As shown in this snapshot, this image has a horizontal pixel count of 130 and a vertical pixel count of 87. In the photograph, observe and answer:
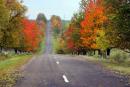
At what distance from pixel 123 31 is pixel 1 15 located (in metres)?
20.6

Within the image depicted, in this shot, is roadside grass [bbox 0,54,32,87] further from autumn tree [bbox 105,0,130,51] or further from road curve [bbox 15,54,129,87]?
autumn tree [bbox 105,0,130,51]

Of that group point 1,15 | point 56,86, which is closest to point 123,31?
point 56,86

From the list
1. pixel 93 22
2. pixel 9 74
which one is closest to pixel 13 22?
pixel 93 22

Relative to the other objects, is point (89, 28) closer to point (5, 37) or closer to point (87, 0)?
point (87, 0)

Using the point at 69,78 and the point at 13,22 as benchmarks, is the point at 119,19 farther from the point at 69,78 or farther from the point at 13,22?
the point at 13,22

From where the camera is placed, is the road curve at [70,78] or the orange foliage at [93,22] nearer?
the road curve at [70,78]

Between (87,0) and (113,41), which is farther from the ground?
(87,0)

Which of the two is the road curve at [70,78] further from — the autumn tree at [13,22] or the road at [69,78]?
the autumn tree at [13,22]

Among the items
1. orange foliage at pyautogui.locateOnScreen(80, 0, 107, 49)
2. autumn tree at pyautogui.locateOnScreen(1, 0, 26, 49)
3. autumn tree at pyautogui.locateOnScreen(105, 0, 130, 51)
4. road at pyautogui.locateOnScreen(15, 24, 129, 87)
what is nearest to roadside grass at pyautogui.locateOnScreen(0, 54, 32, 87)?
road at pyautogui.locateOnScreen(15, 24, 129, 87)

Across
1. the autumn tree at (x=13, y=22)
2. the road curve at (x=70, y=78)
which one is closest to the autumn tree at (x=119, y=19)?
the road curve at (x=70, y=78)

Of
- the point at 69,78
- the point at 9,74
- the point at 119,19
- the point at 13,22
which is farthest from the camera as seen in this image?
the point at 13,22

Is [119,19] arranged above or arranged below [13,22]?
above

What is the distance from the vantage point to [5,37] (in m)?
62.2

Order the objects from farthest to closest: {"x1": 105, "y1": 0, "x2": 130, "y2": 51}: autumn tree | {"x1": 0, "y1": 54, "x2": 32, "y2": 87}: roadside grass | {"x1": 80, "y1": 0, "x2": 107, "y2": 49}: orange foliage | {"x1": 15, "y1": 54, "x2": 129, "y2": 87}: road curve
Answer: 1. {"x1": 80, "y1": 0, "x2": 107, "y2": 49}: orange foliage
2. {"x1": 105, "y1": 0, "x2": 130, "y2": 51}: autumn tree
3. {"x1": 0, "y1": 54, "x2": 32, "y2": 87}: roadside grass
4. {"x1": 15, "y1": 54, "x2": 129, "y2": 87}: road curve
